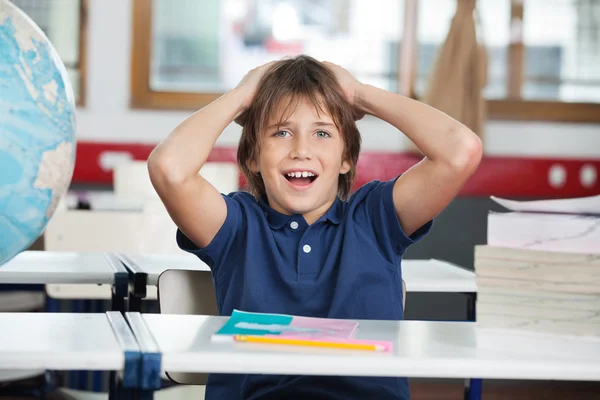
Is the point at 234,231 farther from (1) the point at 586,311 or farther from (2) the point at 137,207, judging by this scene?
(2) the point at 137,207

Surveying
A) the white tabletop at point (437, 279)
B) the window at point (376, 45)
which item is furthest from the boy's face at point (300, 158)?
the window at point (376, 45)

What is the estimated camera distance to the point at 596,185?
4.30 metres

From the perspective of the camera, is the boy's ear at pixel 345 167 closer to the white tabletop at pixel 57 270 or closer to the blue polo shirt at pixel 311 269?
the blue polo shirt at pixel 311 269

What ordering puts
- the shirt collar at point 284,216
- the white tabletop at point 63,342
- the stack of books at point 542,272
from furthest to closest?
the shirt collar at point 284,216
the stack of books at point 542,272
the white tabletop at point 63,342

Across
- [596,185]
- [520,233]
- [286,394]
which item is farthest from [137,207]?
[596,185]

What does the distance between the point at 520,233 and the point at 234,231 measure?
52 cm

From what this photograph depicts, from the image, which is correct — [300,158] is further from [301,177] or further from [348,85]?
[348,85]

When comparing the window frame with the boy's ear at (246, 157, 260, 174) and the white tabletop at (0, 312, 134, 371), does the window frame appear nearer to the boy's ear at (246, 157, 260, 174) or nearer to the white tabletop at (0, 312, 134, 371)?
the boy's ear at (246, 157, 260, 174)

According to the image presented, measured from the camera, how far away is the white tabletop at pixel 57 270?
1704mm

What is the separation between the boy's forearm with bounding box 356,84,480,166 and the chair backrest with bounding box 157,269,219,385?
47 centimetres

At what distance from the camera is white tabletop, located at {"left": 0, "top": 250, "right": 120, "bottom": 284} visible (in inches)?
67.1

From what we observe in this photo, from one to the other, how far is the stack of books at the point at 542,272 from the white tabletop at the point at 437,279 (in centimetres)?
50

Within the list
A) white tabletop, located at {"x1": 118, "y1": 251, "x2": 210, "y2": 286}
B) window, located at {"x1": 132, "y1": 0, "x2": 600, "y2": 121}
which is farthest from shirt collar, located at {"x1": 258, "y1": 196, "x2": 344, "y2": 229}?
window, located at {"x1": 132, "y1": 0, "x2": 600, "y2": 121}

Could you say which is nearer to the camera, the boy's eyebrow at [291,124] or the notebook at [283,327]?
the notebook at [283,327]
